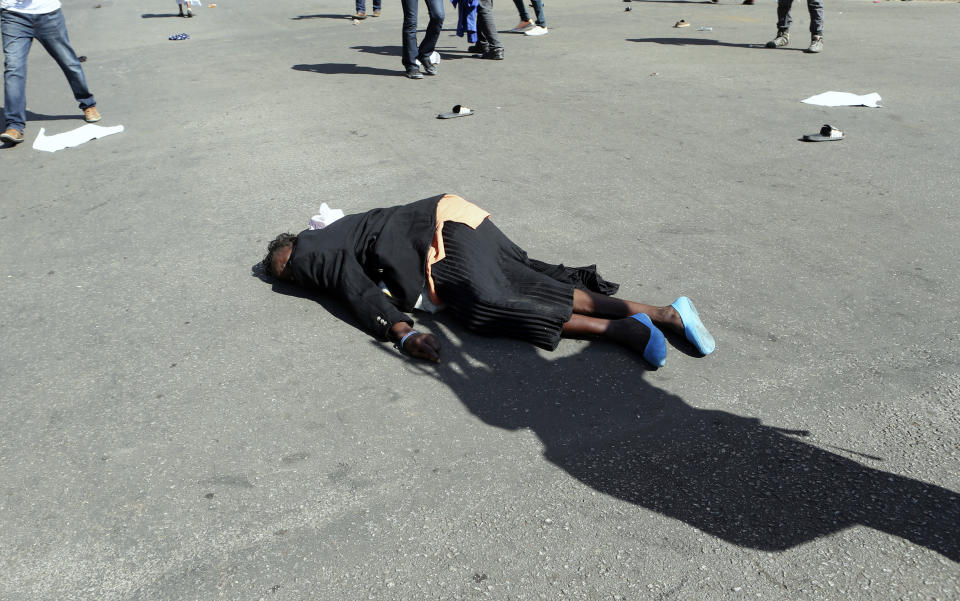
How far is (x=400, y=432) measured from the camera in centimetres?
322

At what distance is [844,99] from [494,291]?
19.0ft

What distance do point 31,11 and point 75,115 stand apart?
1370 mm

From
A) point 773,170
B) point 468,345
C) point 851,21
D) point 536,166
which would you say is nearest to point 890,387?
point 468,345

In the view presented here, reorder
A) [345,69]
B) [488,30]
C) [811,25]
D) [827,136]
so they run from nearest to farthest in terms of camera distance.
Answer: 1. [827,136]
2. [811,25]
3. [345,69]
4. [488,30]

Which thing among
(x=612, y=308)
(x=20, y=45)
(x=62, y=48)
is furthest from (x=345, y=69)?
(x=612, y=308)

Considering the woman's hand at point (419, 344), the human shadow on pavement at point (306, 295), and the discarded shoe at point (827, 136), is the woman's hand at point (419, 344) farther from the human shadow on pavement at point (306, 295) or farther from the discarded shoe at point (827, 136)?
the discarded shoe at point (827, 136)

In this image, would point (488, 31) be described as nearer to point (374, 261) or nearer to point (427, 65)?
point (427, 65)

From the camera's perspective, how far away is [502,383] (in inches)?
138

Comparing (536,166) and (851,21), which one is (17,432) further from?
(851,21)

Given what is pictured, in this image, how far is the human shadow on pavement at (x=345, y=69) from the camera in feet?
34.4

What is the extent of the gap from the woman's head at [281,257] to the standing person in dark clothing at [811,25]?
8765 mm

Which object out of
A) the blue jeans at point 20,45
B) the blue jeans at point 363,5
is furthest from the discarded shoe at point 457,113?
the blue jeans at point 363,5

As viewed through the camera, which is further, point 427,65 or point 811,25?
point 811,25

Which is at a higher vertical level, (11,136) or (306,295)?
(11,136)
